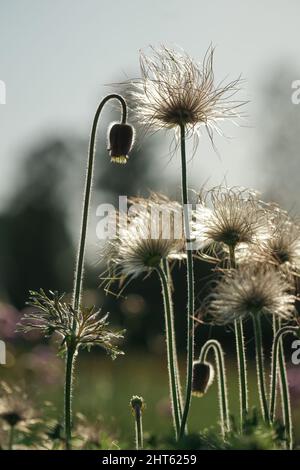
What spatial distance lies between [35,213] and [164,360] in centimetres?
2059

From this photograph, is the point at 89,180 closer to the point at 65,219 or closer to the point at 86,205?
the point at 86,205

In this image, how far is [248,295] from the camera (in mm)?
3682

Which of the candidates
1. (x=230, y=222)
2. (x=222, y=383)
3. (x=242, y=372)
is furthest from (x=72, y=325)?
(x=230, y=222)

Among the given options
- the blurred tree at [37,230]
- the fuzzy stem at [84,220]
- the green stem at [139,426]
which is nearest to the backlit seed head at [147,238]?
the fuzzy stem at [84,220]

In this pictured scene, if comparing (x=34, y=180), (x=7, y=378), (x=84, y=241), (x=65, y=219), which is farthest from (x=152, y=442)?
(x=34, y=180)

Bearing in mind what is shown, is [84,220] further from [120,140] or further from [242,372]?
[242,372]

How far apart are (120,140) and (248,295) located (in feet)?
3.86

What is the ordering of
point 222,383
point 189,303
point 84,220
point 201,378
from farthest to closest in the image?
point 201,378 < point 222,383 < point 84,220 < point 189,303

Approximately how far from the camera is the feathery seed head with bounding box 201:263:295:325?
366cm

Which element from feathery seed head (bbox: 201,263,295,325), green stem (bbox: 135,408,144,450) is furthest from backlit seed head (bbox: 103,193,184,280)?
green stem (bbox: 135,408,144,450)

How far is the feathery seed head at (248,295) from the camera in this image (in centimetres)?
366

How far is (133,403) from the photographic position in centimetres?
370

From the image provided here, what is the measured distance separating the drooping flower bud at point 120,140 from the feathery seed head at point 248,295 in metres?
1.00

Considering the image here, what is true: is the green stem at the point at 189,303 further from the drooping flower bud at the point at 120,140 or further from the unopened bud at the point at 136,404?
the drooping flower bud at the point at 120,140
